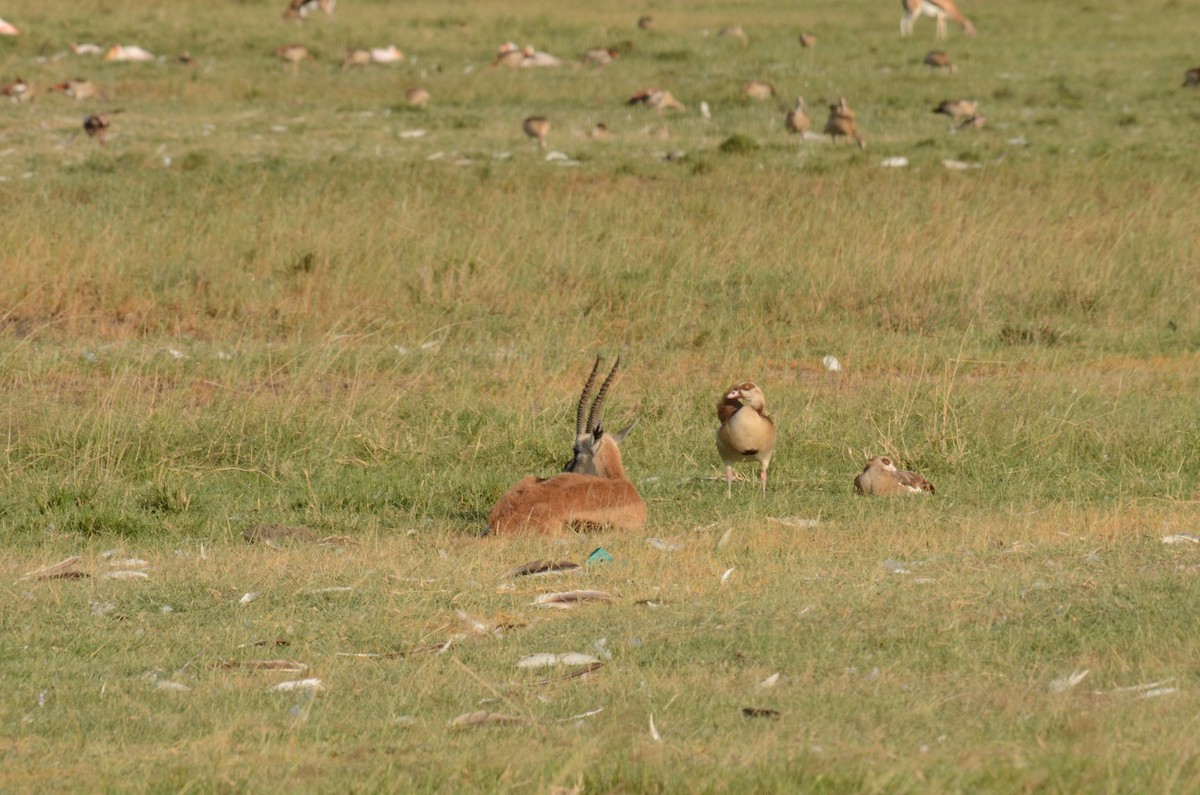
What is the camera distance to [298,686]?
17.1 ft

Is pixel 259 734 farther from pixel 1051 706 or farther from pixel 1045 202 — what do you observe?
pixel 1045 202

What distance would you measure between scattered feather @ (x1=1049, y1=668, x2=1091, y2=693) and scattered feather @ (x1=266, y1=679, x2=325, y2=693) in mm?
2216

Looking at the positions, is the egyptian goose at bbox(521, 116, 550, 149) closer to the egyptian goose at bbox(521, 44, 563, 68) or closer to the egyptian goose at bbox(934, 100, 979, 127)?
the egyptian goose at bbox(934, 100, 979, 127)

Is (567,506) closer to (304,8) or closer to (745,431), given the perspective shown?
(745,431)

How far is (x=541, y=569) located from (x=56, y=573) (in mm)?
2081

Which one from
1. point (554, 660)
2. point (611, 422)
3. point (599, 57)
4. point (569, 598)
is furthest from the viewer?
point (599, 57)

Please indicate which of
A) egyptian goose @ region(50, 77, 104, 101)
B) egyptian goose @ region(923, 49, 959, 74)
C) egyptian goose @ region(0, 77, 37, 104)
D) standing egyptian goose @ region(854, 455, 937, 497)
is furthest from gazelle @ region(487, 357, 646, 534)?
egyptian goose @ region(923, 49, 959, 74)

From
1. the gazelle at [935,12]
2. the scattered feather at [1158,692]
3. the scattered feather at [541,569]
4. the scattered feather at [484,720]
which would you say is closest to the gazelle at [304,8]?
the gazelle at [935,12]

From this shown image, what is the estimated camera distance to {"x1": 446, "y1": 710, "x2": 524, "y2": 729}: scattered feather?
15.6 ft

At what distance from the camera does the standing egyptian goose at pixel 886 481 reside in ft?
28.2

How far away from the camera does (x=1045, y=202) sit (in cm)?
1658

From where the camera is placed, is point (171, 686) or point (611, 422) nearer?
point (171, 686)

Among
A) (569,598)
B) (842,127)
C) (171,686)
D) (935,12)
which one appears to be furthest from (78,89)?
(171,686)

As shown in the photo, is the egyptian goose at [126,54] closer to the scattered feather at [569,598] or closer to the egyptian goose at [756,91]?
the egyptian goose at [756,91]
